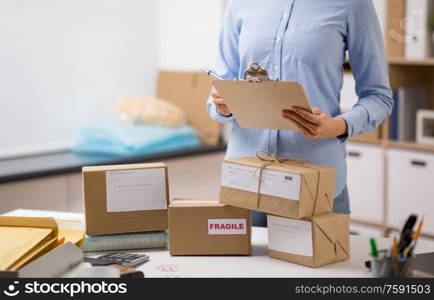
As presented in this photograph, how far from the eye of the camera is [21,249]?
60.0 inches

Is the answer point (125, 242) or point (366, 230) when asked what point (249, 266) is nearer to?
point (125, 242)

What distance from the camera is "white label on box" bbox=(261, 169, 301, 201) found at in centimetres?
158

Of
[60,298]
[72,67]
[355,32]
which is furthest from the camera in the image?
[72,67]

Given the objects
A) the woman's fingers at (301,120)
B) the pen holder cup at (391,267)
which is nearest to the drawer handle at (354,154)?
the woman's fingers at (301,120)

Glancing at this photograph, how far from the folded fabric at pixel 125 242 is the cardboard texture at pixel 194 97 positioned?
1.80m

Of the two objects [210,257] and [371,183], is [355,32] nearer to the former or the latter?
[210,257]

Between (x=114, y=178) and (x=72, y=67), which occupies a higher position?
(x=72, y=67)

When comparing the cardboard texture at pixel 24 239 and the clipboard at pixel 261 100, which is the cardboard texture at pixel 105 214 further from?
the clipboard at pixel 261 100

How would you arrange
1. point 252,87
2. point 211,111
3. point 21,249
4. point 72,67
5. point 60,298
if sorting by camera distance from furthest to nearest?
1. point 72,67
2. point 211,111
3. point 252,87
4. point 21,249
5. point 60,298

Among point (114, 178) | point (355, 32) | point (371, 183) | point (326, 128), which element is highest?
point (355, 32)

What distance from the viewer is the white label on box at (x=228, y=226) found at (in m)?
1.70

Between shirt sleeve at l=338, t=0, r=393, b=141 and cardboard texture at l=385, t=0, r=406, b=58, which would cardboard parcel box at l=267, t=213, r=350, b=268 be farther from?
cardboard texture at l=385, t=0, r=406, b=58

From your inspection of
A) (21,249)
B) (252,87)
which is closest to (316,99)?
(252,87)

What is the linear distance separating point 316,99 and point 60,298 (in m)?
0.88
